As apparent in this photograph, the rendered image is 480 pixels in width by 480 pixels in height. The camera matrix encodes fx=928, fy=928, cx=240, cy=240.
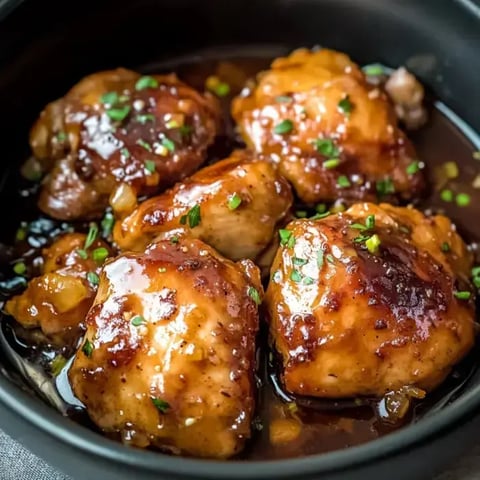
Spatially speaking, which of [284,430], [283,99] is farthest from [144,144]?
[284,430]

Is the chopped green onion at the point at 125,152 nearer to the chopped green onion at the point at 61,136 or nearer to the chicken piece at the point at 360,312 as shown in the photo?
the chopped green onion at the point at 61,136

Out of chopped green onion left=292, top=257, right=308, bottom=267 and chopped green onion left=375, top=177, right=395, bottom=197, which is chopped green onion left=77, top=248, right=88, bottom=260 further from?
chopped green onion left=375, top=177, right=395, bottom=197

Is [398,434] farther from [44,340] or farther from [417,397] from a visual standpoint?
[44,340]

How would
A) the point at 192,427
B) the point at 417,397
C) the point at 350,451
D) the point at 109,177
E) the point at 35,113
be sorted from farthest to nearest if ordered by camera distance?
the point at 35,113, the point at 109,177, the point at 417,397, the point at 192,427, the point at 350,451

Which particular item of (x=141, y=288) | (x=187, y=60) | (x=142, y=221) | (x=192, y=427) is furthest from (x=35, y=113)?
(x=192, y=427)

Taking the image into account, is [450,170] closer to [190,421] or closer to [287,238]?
[287,238]

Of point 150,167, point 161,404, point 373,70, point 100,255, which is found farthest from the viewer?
point 373,70

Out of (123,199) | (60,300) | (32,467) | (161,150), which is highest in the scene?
(161,150)

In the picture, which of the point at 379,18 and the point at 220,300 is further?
the point at 379,18
